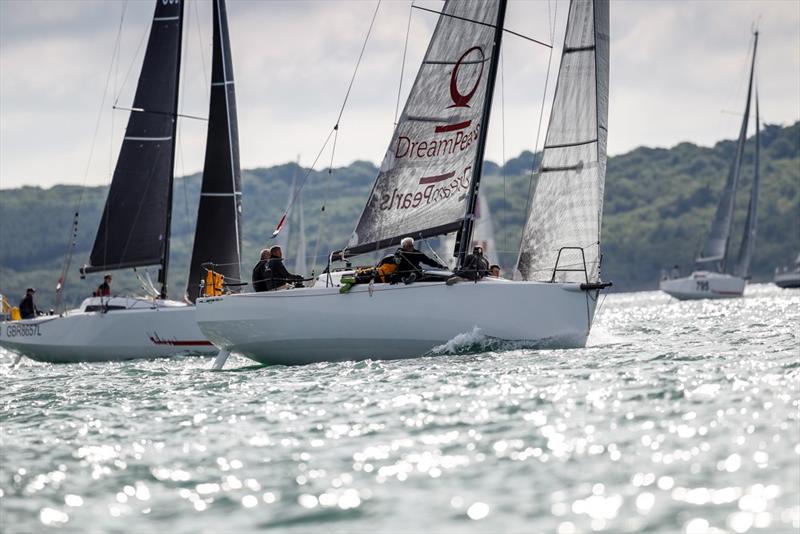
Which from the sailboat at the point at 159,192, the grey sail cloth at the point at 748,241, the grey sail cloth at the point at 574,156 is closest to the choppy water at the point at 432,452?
the grey sail cloth at the point at 574,156

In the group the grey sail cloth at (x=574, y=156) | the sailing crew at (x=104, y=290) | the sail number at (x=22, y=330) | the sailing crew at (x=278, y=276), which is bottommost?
the sail number at (x=22, y=330)

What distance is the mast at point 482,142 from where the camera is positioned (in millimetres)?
16938

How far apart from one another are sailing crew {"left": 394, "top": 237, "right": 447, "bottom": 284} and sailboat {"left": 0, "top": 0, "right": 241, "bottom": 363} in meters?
9.00

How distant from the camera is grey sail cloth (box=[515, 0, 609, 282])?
17.3 meters

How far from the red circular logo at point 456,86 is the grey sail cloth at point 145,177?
10172 mm

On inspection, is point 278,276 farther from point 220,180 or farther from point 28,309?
point 28,309

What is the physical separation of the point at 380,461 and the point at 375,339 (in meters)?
7.63

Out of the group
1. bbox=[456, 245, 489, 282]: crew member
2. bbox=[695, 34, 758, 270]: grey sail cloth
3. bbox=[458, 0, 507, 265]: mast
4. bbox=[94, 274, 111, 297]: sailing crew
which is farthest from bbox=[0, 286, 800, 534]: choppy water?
bbox=[695, 34, 758, 270]: grey sail cloth

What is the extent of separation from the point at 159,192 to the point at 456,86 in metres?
10.4

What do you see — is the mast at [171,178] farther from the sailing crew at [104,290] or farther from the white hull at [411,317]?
the white hull at [411,317]

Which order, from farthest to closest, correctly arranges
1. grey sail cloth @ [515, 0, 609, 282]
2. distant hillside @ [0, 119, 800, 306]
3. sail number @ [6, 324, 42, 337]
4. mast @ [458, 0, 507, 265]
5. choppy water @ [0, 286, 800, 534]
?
distant hillside @ [0, 119, 800, 306]
sail number @ [6, 324, 42, 337]
grey sail cloth @ [515, 0, 609, 282]
mast @ [458, 0, 507, 265]
choppy water @ [0, 286, 800, 534]

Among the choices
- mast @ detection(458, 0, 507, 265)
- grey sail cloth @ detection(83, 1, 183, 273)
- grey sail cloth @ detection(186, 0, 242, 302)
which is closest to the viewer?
mast @ detection(458, 0, 507, 265)

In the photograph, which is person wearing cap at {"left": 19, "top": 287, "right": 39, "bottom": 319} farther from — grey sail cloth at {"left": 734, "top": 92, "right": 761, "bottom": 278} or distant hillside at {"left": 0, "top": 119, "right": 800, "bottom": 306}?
distant hillside at {"left": 0, "top": 119, "right": 800, "bottom": 306}

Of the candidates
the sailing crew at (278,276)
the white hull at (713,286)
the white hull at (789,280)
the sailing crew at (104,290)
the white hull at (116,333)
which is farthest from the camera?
the white hull at (789,280)
